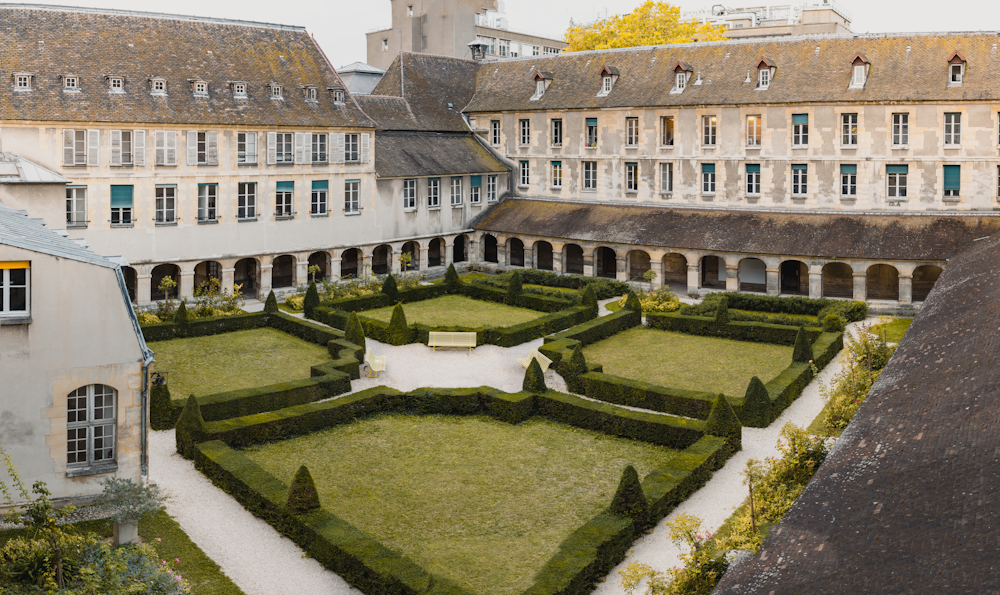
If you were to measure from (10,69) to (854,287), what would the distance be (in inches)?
1310

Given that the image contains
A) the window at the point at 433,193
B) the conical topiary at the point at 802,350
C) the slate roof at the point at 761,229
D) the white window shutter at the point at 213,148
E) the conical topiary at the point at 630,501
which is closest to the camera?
the conical topiary at the point at 630,501

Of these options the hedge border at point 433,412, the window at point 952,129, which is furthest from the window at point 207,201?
the window at point 952,129

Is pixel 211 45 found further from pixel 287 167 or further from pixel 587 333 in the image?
pixel 587 333

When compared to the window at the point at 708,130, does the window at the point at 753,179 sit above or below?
below

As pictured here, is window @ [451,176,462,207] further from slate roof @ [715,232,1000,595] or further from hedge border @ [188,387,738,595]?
slate roof @ [715,232,1000,595]

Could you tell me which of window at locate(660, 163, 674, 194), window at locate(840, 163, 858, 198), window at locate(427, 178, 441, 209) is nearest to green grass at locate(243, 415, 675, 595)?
window at locate(840, 163, 858, 198)

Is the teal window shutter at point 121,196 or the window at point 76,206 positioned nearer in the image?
the window at point 76,206

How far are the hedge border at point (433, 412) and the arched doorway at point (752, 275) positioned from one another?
19632 millimetres

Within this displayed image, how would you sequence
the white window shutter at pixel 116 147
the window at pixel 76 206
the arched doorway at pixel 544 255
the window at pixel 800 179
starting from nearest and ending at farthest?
the window at pixel 76 206 < the white window shutter at pixel 116 147 < the window at pixel 800 179 < the arched doorway at pixel 544 255

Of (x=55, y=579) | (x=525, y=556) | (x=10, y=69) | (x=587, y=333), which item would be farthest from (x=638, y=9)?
(x=55, y=579)

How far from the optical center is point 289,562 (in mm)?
15164

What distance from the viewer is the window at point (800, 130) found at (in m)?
37.9

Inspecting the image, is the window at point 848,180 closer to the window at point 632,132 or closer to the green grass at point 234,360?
the window at point 632,132

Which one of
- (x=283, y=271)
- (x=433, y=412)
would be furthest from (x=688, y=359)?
(x=283, y=271)
